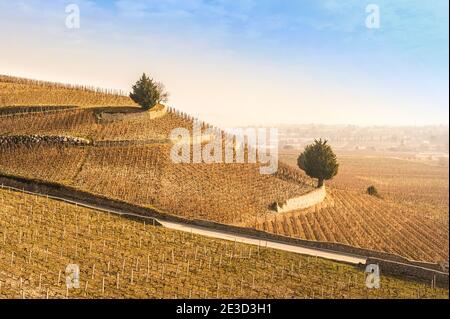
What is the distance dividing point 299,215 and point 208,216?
8761 mm

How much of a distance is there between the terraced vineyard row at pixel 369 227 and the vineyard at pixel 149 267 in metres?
8.76

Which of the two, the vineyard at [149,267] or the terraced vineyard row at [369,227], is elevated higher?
the vineyard at [149,267]

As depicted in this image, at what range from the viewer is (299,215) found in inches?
1430

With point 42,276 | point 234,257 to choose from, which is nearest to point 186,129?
point 234,257

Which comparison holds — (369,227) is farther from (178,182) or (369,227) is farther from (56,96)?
(56,96)

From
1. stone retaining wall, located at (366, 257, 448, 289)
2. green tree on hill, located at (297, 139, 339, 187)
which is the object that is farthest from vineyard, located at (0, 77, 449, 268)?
stone retaining wall, located at (366, 257, 448, 289)

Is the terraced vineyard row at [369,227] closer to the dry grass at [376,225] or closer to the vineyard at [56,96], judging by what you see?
the dry grass at [376,225]

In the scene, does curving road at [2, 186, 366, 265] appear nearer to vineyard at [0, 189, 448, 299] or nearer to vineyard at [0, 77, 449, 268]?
vineyard at [0, 189, 448, 299]

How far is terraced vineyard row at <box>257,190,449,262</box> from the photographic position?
3212cm

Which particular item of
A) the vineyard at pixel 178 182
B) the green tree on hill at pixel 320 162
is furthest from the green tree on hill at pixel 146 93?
the green tree on hill at pixel 320 162

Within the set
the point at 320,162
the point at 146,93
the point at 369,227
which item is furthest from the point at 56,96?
the point at 369,227

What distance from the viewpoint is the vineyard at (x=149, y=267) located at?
18.5 metres

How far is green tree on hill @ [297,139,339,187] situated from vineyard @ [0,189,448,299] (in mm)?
20126
